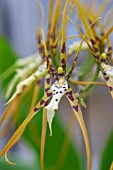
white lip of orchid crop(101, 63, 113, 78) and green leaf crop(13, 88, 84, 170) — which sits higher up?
white lip of orchid crop(101, 63, 113, 78)

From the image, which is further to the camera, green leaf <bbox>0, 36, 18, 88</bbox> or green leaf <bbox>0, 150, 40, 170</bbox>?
green leaf <bbox>0, 36, 18, 88</bbox>

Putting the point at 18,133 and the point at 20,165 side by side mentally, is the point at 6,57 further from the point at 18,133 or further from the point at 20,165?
the point at 18,133

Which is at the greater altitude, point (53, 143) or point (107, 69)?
point (107, 69)

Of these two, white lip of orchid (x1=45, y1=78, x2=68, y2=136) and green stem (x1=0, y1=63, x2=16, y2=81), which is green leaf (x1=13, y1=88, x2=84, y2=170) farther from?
white lip of orchid (x1=45, y1=78, x2=68, y2=136)

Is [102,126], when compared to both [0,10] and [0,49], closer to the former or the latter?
[0,10]

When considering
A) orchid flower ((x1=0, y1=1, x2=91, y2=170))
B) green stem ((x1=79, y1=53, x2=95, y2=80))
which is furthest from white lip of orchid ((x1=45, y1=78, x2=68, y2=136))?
green stem ((x1=79, y1=53, x2=95, y2=80))

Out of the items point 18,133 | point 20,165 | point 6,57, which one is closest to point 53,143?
point 20,165

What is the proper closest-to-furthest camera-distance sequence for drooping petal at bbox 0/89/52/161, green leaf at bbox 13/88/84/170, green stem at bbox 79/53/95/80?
1. drooping petal at bbox 0/89/52/161
2. green stem at bbox 79/53/95/80
3. green leaf at bbox 13/88/84/170

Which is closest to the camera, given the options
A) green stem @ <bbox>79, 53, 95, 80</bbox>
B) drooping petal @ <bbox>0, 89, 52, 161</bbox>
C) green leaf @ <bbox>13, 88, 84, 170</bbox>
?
drooping petal @ <bbox>0, 89, 52, 161</bbox>
